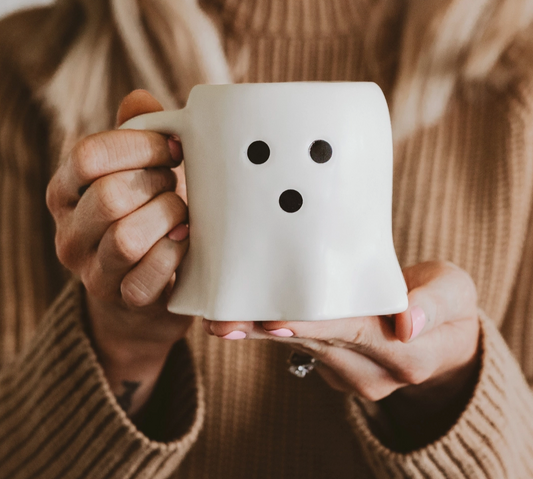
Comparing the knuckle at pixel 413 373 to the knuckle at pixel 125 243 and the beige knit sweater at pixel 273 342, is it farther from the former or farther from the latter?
the knuckle at pixel 125 243

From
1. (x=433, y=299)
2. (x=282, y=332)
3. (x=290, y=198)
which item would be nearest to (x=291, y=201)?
(x=290, y=198)

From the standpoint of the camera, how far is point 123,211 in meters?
0.42

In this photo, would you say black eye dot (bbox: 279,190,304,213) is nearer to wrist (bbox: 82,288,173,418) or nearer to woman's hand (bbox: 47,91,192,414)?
woman's hand (bbox: 47,91,192,414)

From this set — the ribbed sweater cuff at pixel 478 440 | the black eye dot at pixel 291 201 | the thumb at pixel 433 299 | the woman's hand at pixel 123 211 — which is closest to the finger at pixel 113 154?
the woman's hand at pixel 123 211

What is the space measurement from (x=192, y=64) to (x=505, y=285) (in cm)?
67

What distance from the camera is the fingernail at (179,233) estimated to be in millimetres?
443

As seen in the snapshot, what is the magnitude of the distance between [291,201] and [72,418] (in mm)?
454

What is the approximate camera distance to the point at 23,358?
726 millimetres

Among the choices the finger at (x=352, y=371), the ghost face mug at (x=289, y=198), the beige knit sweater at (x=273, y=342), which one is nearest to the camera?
the ghost face mug at (x=289, y=198)

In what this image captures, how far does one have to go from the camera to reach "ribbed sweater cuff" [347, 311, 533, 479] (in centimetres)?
58

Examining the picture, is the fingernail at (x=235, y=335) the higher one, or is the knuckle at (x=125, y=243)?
the knuckle at (x=125, y=243)

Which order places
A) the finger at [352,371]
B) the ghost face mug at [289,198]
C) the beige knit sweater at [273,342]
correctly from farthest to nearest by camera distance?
the beige knit sweater at [273,342] → the finger at [352,371] → the ghost face mug at [289,198]

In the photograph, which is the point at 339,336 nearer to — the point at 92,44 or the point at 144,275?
the point at 144,275

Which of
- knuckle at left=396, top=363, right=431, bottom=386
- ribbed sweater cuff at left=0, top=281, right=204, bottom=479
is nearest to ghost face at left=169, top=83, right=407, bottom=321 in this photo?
knuckle at left=396, top=363, right=431, bottom=386
